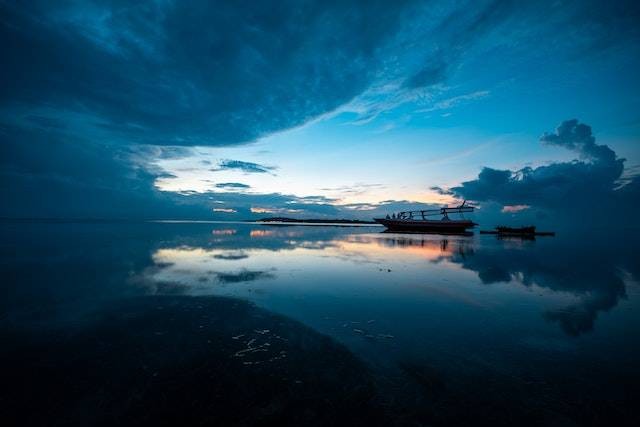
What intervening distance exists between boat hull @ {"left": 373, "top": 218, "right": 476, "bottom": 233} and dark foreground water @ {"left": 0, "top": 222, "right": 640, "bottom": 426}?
278 ft

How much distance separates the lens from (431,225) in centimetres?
10512

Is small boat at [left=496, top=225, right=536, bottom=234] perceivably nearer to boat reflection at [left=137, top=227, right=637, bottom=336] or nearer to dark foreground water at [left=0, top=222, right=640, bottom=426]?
boat reflection at [left=137, top=227, right=637, bottom=336]

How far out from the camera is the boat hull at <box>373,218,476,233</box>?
9994 centimetres

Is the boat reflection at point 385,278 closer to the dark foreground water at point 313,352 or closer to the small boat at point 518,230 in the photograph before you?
the dark foreground water at point 313,352

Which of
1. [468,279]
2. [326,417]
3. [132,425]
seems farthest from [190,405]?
[468,279]

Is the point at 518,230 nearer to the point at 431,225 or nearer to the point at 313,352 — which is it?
the point at 431,225

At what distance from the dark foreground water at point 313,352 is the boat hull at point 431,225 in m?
84.9

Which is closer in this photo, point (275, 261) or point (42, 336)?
point (42, 336)

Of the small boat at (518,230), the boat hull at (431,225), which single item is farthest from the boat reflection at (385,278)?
the boat hull at (431,225)

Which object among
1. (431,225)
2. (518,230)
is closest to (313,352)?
(518,230)

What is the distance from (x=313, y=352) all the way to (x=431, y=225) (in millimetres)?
104270

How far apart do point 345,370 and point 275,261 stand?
20.3m

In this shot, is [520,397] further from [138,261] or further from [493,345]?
[138,261]

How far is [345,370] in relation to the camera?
828 centimetres
